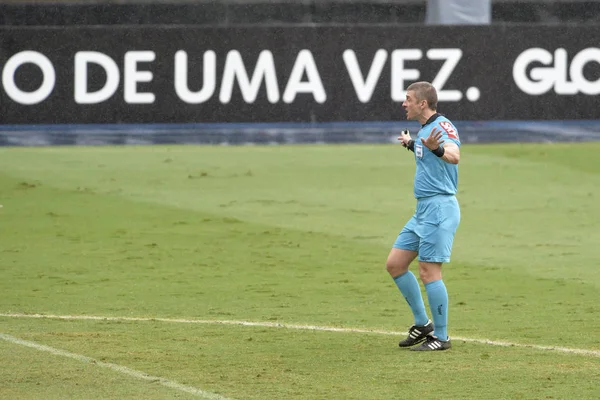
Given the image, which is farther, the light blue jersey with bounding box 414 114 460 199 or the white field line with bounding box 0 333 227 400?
the light blue jersey with bounding box 414 114 460 199

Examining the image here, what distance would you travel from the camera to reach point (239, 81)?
24.1 m

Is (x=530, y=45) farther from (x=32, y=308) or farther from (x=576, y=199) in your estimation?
(x=32, y=308)

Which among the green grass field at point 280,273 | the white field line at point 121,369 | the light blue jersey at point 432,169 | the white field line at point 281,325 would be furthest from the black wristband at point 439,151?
the white field line at point 121,369

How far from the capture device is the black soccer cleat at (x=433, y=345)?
10.1 metres

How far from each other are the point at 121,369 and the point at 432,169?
265 cm

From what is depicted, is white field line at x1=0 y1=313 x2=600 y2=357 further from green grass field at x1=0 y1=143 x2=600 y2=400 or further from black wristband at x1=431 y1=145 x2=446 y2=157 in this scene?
black wristband at x1=431 y1=145 x2=446 y2=157

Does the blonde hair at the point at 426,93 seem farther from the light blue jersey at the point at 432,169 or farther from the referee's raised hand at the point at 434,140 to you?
the referee's raised hand at the point at 434,140

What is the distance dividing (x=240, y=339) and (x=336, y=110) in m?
13.9

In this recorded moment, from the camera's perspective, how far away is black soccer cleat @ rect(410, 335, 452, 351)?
10.1 m

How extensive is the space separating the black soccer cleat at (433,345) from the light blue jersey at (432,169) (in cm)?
106

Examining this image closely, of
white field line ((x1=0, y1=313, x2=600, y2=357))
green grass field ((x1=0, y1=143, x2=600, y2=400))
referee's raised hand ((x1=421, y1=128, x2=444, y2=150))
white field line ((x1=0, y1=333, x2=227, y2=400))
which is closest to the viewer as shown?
white field line ((x1=0, y1=333, x2=227, y2=400))

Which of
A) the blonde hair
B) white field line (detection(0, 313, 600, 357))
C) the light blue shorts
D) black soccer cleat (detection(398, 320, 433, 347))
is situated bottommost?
white field line (detection(0, 313, 600, 357))

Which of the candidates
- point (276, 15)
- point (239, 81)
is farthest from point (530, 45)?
point (276, 15)

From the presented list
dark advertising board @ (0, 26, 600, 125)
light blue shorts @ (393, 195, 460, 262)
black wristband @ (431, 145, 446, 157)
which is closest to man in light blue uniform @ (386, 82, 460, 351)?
light blue shorts @ (393, 195, 460, 262)
